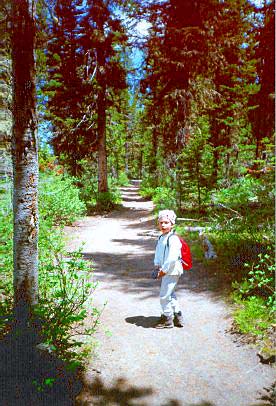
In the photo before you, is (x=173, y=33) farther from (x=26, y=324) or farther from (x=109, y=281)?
(x=26, y=324)

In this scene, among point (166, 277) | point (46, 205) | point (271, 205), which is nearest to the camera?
point (166, 277)

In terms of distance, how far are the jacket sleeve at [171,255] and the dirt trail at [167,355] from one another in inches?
37.2

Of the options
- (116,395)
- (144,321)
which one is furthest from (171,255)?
(116,395)

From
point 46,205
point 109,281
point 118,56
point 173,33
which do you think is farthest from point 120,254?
point 118,56

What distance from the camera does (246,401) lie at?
3.35 m

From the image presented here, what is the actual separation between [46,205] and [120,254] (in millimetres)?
4021

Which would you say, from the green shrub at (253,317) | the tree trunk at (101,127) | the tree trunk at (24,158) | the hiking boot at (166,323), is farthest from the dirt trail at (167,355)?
the tree trunk at (101,127)

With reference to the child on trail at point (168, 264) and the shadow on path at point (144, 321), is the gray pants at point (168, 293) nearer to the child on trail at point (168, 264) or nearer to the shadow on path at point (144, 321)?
the child on trail at point (168, 264)

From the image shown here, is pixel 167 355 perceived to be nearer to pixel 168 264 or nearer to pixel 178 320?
pixel 178 320

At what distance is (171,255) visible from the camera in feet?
15.9

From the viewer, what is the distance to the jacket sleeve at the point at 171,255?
4.84m

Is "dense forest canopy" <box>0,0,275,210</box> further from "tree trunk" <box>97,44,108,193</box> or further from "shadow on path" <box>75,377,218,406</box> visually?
"shadow on path" <box>75,377,218,406</box>

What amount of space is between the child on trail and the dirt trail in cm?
25

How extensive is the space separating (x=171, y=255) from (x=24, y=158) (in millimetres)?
2519
